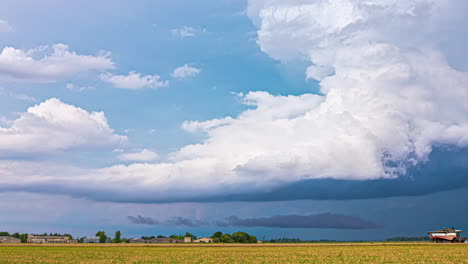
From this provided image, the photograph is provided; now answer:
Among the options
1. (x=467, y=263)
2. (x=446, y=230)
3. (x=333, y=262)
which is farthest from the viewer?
(x=446, y=230)

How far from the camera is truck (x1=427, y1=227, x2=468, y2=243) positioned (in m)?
146

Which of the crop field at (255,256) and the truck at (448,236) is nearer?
the crop field at (255,256)

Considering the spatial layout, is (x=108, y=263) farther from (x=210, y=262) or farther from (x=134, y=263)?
Result: (x=210, y=262)

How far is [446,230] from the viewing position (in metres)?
149

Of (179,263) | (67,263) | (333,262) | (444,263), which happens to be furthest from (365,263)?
(67,263)

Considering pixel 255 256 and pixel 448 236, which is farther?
pixel 448 236

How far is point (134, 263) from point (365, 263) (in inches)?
1194

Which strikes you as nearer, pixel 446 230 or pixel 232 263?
pixel 232 263

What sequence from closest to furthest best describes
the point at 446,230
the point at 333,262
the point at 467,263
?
the point at 467,263
the point at 333,262
the point at 446,230

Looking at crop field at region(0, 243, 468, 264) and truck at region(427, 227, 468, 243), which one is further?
truck at region(427, 227, 468, 243)

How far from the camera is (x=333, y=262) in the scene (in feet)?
186

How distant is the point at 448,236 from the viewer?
146750 mm

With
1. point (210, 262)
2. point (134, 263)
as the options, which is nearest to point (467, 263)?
point (210, 262)

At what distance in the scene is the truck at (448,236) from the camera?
146m
